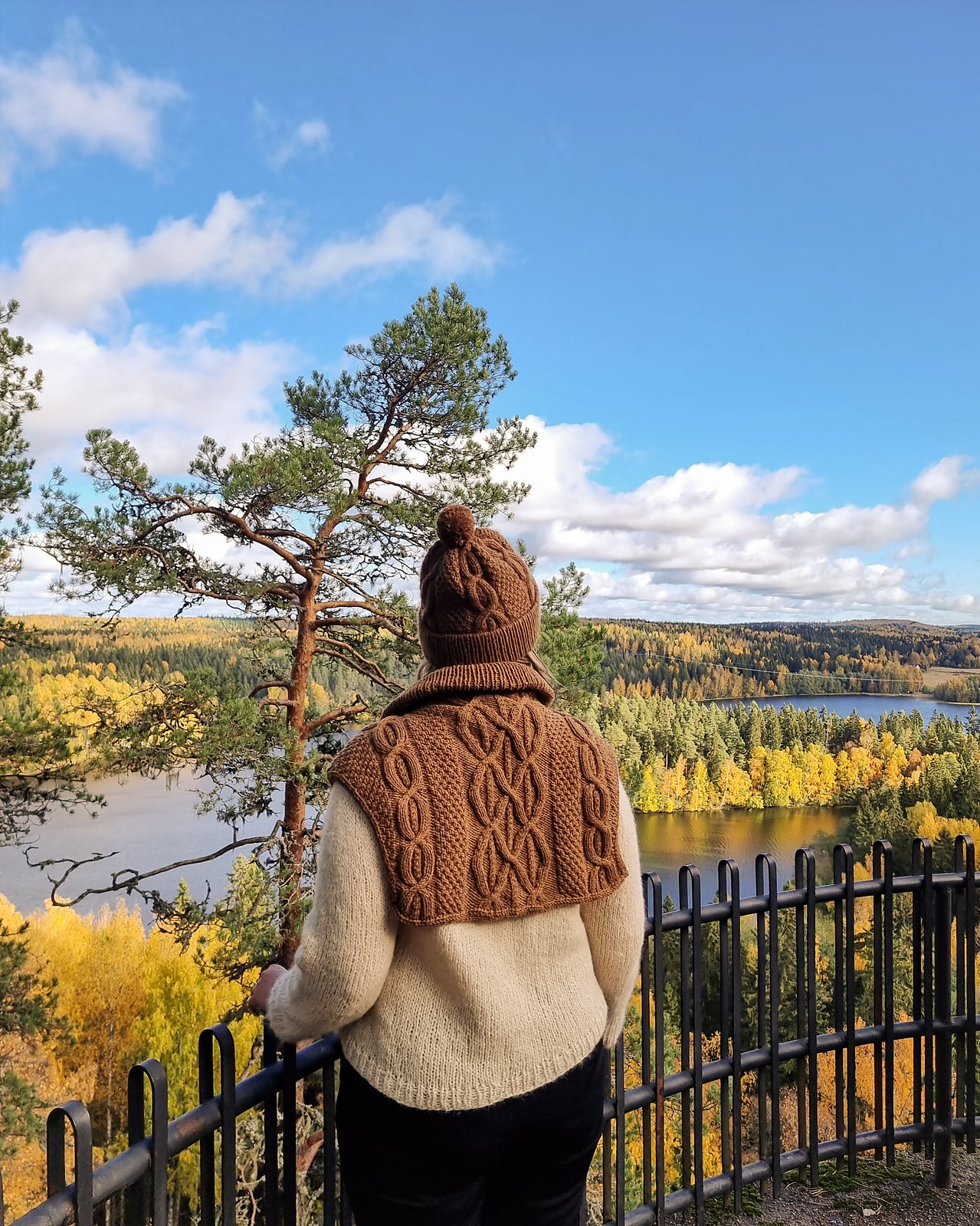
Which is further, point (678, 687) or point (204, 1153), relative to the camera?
point (678, 687)

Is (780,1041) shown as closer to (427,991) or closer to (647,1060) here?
(647,1060)

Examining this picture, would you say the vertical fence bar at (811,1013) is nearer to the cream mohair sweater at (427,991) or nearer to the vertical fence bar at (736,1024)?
the vertical fence bar at (736,1024)

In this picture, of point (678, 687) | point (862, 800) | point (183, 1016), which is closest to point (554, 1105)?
point (183, 1016)

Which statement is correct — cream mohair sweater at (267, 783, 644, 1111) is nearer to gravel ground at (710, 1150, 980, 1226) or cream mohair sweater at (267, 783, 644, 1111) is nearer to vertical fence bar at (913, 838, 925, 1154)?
gravel ground at (710, 1150, 980, 1226)

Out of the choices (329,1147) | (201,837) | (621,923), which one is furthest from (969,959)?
(201,837)

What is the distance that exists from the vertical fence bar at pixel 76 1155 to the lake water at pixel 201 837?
2064 cm

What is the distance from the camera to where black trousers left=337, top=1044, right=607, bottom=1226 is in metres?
1.24

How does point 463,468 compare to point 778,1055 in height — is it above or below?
above

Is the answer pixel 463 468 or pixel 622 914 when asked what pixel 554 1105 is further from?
pixel 463 468

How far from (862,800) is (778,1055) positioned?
2088 inches

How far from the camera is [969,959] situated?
2742mm

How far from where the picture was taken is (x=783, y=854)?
5306 cm

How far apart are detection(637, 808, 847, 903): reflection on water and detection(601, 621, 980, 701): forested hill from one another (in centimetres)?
1202

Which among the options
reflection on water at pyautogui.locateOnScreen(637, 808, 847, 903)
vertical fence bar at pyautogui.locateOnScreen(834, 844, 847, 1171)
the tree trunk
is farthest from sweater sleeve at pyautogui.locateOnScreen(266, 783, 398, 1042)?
reflection on water at pyautogui.locateOnScreen(637, 808, 847, 903)
